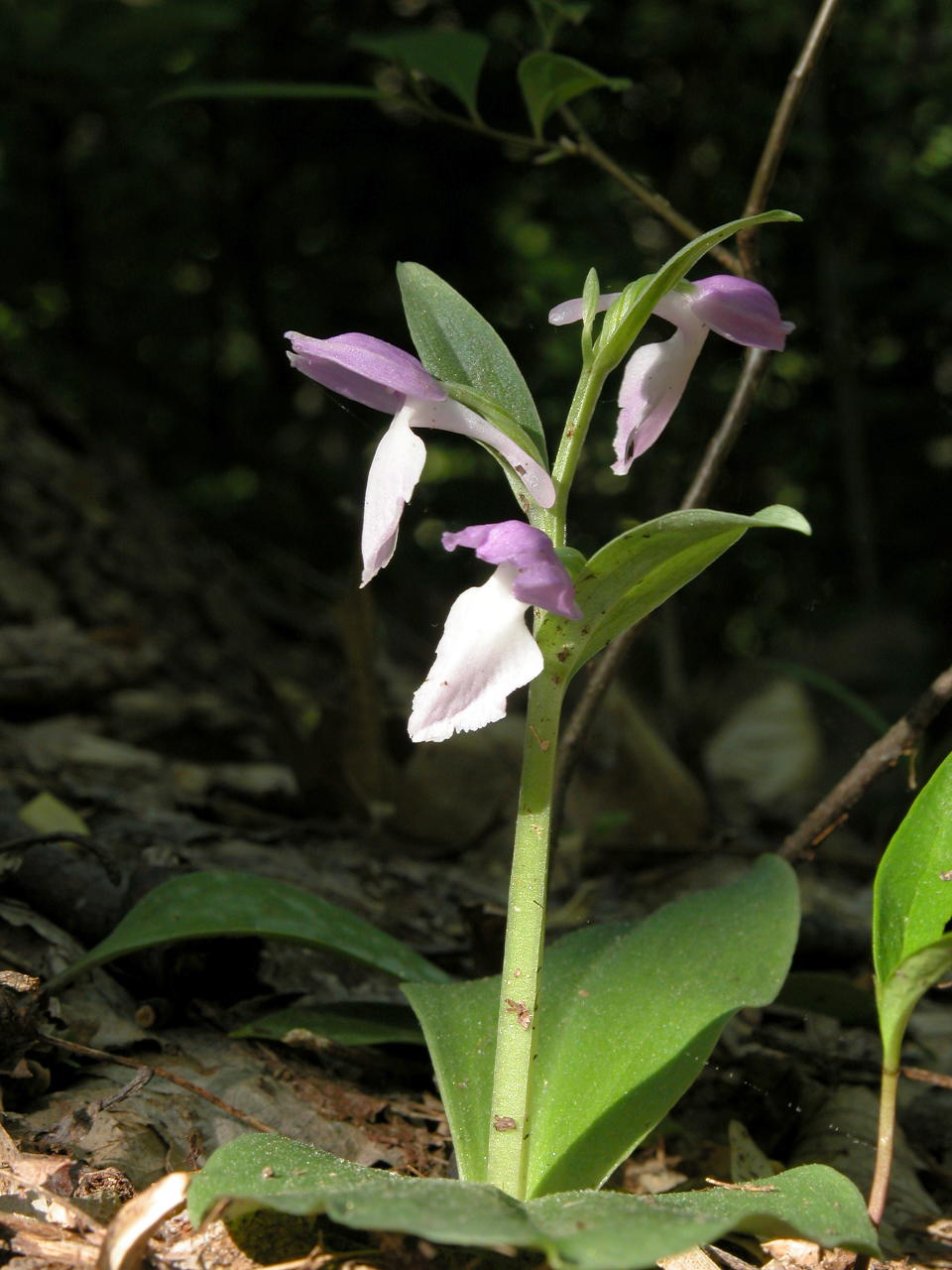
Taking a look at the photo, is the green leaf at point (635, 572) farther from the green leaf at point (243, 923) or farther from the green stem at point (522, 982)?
the green leaf at point (243, 923)

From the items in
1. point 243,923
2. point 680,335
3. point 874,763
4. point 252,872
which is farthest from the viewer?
point 252,872

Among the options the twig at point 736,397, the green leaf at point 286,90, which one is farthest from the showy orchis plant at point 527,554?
the green leaf at point 286,90

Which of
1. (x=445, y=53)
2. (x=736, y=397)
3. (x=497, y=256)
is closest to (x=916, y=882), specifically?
(x=736, y=397)

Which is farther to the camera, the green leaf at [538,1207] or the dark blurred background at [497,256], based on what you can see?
the dark blurred background at [497,256]

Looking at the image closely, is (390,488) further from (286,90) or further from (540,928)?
(286,90)

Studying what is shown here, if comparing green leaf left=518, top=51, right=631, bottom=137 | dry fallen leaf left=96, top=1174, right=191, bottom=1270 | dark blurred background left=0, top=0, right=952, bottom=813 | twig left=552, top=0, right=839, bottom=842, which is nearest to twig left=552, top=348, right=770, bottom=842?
twig left=552, top=0, right=839, bottom=842

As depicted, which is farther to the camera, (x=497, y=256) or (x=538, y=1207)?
(x=497, y=256)

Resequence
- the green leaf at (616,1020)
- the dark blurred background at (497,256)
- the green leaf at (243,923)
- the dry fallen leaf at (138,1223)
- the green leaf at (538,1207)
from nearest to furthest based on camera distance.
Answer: the green leaf at (538,1207) → the dry fallen leaf at (138,1223) → the green leaf at (616,1020) → the green leaf at (243,923) → the dark blurred background at (497,256)

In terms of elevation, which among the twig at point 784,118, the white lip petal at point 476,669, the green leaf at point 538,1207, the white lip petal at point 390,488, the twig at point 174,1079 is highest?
the twig at point 784,118
